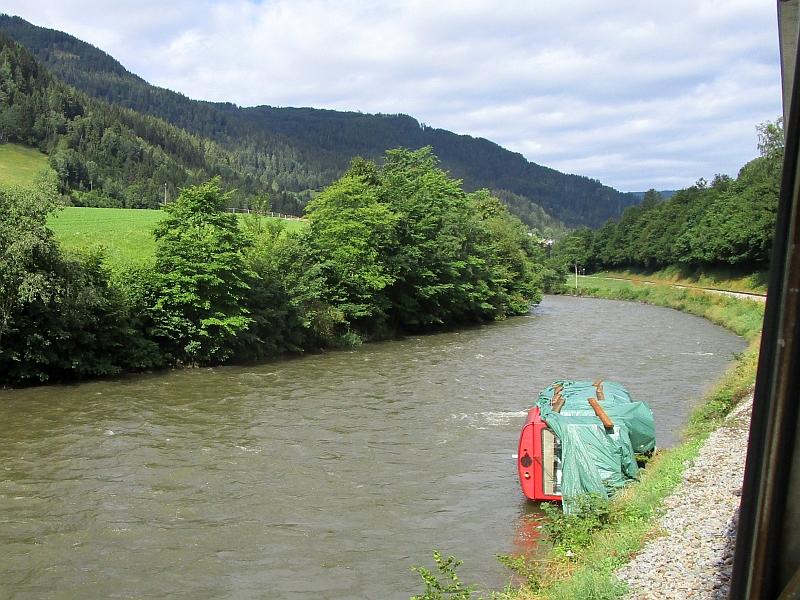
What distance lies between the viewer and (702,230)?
86.3 meters

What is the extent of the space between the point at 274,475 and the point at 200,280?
16.6m

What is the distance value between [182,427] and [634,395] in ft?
48.6

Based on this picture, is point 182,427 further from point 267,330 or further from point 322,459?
point 267,330

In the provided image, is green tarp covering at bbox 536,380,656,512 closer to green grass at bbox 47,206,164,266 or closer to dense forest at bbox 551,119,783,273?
green grass at bbox 47,206,164,266

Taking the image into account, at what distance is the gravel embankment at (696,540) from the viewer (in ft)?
25.3

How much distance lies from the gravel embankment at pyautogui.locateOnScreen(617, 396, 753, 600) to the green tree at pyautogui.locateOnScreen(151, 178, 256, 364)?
22857 millimetres

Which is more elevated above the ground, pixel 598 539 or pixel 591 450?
pixel 591 450

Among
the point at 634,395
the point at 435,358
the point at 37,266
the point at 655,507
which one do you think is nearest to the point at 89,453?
the point at 37,266

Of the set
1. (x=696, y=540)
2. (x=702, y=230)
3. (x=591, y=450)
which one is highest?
(x=702, y=230)

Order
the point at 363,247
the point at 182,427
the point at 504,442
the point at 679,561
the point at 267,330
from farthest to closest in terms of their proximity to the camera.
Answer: the point at 363,247 < the point at 267,330 < the point at 182,427 < the point at 504,442 < the point at 679,561

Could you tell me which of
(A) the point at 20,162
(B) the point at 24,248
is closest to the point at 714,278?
(B) the point at 24,248

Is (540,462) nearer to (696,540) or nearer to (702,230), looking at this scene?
(696,540)

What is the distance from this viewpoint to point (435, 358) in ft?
117

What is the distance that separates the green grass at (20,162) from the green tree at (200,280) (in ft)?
239
